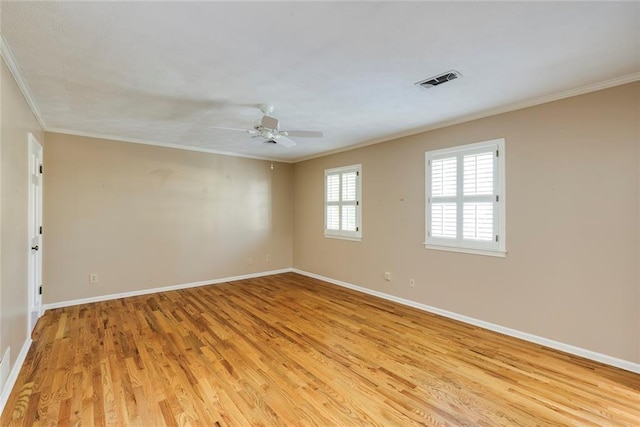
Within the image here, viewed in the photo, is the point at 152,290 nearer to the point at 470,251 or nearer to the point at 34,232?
the point at 34,232

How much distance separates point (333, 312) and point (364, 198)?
201 cm

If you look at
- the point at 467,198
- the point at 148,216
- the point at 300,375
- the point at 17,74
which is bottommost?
the point at 300,375

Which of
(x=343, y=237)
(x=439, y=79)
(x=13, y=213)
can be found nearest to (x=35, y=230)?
(x=13, y=213)

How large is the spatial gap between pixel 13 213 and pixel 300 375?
109 inches

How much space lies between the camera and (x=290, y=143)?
3.70 m

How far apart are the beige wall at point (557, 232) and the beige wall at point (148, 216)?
10.5 ft

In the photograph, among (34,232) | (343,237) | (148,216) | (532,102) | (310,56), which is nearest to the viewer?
(310,56)

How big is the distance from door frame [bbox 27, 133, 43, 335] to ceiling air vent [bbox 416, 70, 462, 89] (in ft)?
13.2

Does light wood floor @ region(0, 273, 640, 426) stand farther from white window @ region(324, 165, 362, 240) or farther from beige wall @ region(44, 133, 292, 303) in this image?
white window @ region(324, 165, 362, 240)

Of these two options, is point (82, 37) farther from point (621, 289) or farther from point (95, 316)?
point (621, 289)

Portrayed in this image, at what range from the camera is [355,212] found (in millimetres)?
5344

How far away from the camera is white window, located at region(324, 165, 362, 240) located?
532cm

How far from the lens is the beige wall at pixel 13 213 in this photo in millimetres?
2225

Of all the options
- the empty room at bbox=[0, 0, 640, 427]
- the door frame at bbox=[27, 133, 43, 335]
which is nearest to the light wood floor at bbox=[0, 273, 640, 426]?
the empty room at bbox=[0, 0, 640, 427]
